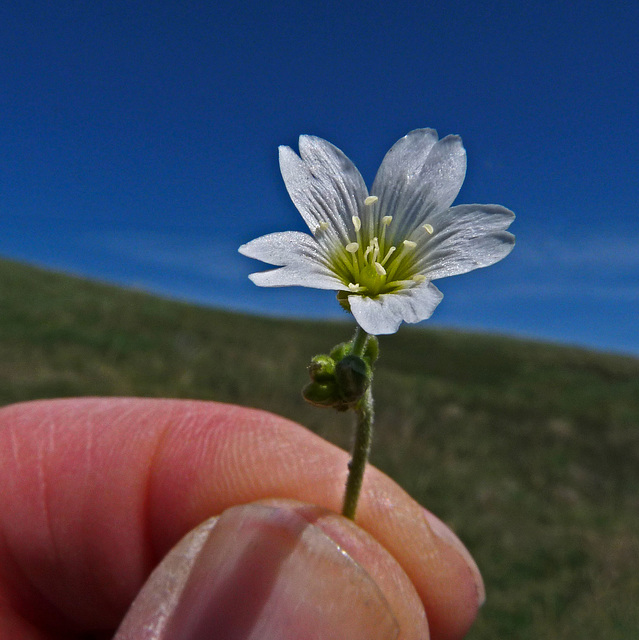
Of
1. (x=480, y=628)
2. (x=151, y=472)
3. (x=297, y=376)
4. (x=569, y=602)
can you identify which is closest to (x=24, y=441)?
(x=151, y=472)

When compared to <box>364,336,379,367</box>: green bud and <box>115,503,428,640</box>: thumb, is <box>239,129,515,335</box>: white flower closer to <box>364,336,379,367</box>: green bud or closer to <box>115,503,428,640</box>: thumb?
<box>364,336,379,367</box>: green bud

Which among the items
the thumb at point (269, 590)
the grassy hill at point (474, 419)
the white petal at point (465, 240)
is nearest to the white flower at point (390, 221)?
the white petal at point (465, 240)

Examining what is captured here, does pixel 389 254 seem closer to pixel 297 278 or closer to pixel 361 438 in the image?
pixel 297 278

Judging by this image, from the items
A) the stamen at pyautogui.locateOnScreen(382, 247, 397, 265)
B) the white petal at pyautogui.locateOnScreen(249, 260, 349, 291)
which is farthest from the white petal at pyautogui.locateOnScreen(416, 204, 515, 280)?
the white petal at pyautogui.locateOnScreen(249, 260, 349, 291)

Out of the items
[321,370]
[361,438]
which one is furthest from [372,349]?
[361,438]

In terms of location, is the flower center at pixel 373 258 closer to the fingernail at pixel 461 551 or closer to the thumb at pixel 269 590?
the thumb at pixel 269 590

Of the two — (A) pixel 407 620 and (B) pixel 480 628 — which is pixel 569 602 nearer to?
(B) pixel 480 628
